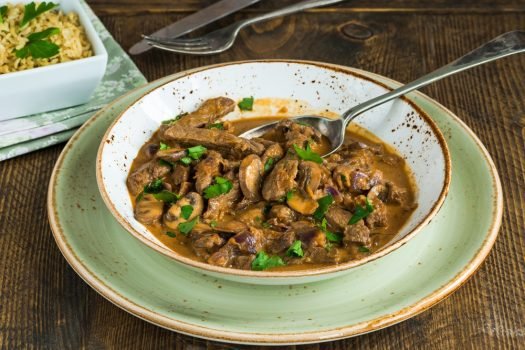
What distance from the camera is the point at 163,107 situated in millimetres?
4188

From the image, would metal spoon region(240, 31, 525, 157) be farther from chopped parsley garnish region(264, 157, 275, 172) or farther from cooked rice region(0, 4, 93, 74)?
cooked rice region(0, 4, 93, 74)

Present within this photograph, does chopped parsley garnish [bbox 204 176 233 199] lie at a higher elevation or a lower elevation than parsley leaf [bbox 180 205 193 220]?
higher

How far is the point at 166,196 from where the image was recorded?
357 cm

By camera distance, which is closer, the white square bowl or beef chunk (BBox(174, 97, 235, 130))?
beef chunk (BBox(174, 97, 235, 130))

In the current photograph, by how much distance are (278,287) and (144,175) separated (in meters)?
0.98

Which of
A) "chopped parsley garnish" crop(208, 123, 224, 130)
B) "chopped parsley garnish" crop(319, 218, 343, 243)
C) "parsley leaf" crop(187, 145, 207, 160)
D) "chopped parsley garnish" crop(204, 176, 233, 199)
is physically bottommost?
"chopped parsley garnish" crop(208, 123, 224, 130)

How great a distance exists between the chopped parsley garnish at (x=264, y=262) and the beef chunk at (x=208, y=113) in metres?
1.13

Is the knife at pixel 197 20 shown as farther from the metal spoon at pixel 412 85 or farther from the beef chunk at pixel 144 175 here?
the beef chunk at pixel 144 175

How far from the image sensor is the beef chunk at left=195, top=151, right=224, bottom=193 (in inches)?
141

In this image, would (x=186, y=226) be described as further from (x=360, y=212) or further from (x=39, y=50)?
(x=39, y=50)

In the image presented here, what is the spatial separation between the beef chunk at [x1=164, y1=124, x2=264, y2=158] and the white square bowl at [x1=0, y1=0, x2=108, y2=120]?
2.95 ft

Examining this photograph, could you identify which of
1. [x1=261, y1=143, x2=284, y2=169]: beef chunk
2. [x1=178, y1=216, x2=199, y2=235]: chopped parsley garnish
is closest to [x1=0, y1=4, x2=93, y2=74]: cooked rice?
[x1=261, y1=143, x2=284, y2=169]: beef chunk

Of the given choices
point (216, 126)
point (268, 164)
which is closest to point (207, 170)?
point (268, 164)

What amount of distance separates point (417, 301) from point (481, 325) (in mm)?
449
